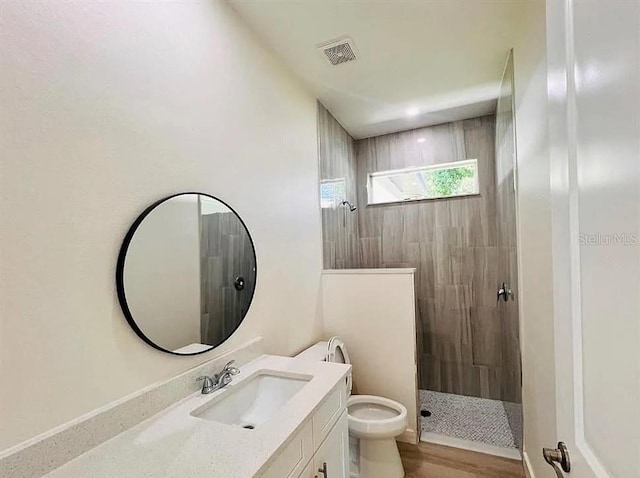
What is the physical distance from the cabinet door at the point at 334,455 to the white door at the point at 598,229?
2.73ft

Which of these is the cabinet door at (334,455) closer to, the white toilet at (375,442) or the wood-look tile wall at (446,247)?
the white toilet at (375,442)

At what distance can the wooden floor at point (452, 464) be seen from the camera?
195 centimetres

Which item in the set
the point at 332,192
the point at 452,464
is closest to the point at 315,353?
the point at 452,464

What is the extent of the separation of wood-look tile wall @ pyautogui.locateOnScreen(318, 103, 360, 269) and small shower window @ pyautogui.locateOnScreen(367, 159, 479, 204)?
11.2 inches

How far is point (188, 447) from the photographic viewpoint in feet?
3.01

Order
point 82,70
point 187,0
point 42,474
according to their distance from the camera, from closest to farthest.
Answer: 1. point 42,474
2. point 82,70
3. point 187,0

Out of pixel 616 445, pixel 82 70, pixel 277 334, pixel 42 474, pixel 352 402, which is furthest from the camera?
pixel 352 402

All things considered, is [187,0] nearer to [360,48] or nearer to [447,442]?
[360,48]

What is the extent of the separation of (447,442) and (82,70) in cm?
293

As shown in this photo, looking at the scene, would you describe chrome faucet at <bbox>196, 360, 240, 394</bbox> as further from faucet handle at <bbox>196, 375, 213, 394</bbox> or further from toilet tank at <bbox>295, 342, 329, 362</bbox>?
toilet tank at <bbox>295, 342, 329, 362</bbox>

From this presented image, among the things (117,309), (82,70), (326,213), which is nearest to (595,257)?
(117,309)

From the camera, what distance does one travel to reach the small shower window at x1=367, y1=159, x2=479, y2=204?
307cm

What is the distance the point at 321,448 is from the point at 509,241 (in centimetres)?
186

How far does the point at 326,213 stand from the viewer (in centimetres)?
272
